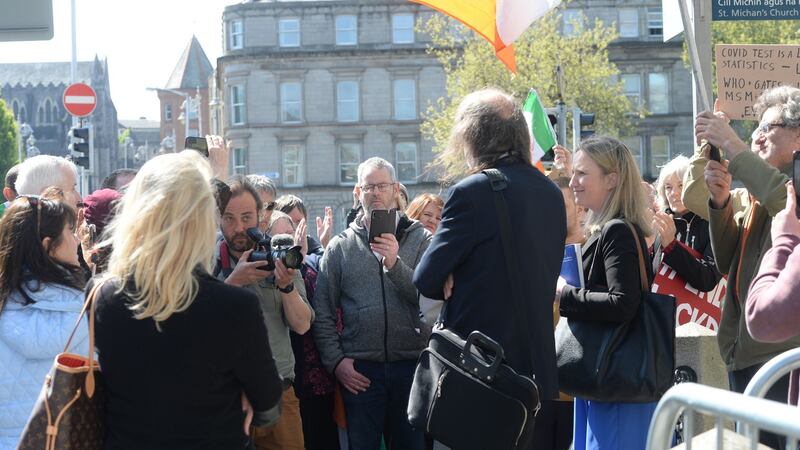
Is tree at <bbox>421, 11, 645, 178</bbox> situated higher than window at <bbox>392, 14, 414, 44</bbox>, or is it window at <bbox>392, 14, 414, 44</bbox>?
window at <bbox>392, 14, 414, 44</bbox>

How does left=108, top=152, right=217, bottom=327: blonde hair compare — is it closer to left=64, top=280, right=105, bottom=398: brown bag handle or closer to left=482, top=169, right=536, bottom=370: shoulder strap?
left=64, top=280, right=105, bottom=398: brown bag handle

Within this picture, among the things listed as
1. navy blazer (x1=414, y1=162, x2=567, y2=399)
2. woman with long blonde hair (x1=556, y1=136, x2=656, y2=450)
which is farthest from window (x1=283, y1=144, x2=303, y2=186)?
navy blazer (x1=414, y1=162, x2=567, y2=399)

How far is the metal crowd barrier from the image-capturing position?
241 cm

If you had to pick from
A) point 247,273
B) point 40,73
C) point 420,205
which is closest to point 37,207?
point 247,273

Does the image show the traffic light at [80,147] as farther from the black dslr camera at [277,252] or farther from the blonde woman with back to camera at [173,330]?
the blonde woman with back to camera at [173,330]

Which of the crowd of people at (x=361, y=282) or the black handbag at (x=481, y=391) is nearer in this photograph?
the crowd of people at (x=361, y=282)

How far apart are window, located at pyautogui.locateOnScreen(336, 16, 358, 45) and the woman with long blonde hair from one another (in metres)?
54.1

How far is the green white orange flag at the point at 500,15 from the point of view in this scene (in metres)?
8.13

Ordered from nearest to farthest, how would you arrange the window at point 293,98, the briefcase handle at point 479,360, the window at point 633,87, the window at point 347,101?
the briefcase handle at point 479,360 < the window at point 633,87 < the window at point 347,101 < the window at point 293,98

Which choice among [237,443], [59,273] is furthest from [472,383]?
[59,273]

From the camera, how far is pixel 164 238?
12.1 feet

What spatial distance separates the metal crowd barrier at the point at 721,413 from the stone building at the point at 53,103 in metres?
136

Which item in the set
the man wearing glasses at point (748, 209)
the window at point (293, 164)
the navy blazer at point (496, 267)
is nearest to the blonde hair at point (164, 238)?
the navy blazer at point (496, 267)

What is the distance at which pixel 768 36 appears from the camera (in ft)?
120
